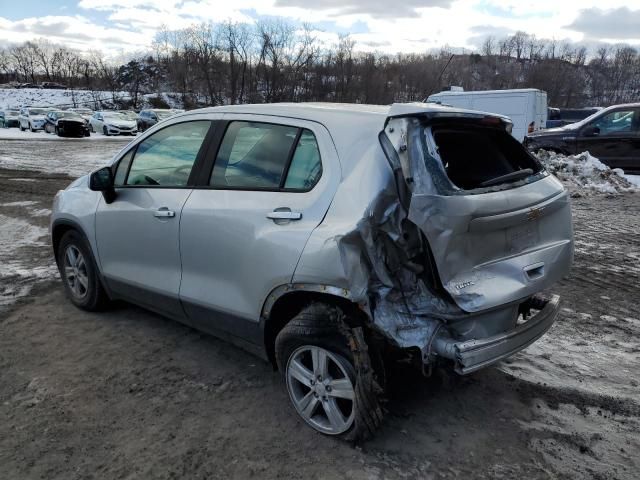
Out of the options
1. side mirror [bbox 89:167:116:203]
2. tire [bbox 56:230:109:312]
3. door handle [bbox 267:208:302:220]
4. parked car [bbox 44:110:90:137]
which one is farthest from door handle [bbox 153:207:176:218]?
parked car [bbox 44:110:90:137]

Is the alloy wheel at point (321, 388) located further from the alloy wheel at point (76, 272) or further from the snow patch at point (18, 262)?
the snow patch at point (18, 262)

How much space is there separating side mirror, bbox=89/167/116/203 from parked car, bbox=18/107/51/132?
35.4m

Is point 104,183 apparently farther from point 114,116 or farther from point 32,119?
point 32,119

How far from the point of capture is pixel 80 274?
4758mm

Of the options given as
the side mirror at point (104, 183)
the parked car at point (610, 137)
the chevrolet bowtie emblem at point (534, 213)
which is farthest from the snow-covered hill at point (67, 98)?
the chevrolet bowtie emblem at point (534, 213)

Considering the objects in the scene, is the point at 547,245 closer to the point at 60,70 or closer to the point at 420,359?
the point at 420,359

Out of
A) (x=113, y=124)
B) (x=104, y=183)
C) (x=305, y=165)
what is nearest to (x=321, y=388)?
(x=305, y=165)

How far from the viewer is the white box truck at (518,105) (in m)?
18.0

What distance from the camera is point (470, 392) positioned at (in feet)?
11.4

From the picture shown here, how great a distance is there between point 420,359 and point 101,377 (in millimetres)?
2244

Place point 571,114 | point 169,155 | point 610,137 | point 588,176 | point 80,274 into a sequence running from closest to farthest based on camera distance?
point 169,155, point 80,274, point 588,176, point 610,137, point 571,114

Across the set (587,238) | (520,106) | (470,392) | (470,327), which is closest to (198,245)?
(470,327)

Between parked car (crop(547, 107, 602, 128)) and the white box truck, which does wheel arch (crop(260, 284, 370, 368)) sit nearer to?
the white box truck

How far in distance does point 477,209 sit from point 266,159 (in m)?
1.32
